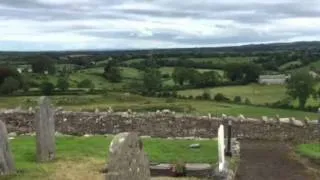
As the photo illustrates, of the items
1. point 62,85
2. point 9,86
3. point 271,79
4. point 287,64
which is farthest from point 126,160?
point 287,64

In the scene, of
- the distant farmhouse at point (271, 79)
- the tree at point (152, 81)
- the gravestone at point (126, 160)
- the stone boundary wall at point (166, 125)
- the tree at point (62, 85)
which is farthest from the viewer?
the distant farmhouse at point (271, 79)

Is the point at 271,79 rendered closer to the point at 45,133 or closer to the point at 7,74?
the point at 7,74

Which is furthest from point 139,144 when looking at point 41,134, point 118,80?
point 118,80

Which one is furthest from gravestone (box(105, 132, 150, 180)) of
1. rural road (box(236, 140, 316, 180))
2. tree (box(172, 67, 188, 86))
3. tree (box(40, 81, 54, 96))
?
tree (box(172, 67, 188, 86))

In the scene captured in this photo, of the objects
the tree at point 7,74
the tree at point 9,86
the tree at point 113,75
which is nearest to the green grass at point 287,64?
the tree at point 113,75

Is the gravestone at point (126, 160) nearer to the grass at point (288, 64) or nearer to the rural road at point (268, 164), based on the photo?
the rural road at point (268, 164)

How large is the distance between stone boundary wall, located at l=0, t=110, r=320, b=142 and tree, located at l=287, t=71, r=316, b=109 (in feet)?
123

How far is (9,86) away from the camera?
7662cm

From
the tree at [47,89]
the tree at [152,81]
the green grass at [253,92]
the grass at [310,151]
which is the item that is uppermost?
the grass at [310,151]

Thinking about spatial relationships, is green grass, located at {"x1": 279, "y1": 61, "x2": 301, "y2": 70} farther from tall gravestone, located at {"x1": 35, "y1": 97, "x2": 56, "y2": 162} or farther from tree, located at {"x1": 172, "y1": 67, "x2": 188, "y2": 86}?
tall gravestone, located at {"x1": 35, "y1": 97, "x2": 56, "y2": 162}

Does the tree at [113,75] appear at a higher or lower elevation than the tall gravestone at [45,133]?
lower

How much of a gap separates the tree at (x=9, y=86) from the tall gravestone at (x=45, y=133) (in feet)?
184

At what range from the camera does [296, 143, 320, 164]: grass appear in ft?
75.4

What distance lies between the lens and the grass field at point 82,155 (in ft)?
55.3
